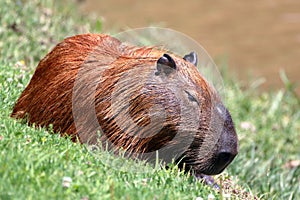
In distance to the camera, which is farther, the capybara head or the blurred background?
the blurred background

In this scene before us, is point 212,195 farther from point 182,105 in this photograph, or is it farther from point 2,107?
point 2,107

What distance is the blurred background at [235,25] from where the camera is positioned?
11.9 metres

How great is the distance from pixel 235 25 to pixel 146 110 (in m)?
8.63

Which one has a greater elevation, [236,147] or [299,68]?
[236,147]

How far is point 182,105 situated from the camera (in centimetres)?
496

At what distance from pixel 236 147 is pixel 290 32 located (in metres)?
8.40

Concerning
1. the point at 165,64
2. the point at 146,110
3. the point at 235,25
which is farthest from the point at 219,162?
the point at 235,25

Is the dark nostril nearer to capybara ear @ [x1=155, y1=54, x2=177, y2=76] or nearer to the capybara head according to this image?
the capybara head

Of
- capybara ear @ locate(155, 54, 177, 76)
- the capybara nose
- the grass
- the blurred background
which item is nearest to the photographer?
the grass

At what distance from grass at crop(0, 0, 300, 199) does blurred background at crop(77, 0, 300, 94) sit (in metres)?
1.75

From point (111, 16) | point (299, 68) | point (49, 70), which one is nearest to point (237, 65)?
point (299, 68)

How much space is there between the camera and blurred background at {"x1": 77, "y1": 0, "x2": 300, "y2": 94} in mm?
11860

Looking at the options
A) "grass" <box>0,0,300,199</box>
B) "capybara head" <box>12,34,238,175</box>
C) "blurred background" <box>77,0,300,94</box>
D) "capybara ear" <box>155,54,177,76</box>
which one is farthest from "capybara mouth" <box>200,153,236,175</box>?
"blurred background" <box>77,0,300,94</box>

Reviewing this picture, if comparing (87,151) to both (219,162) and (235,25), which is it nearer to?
(219,162)
